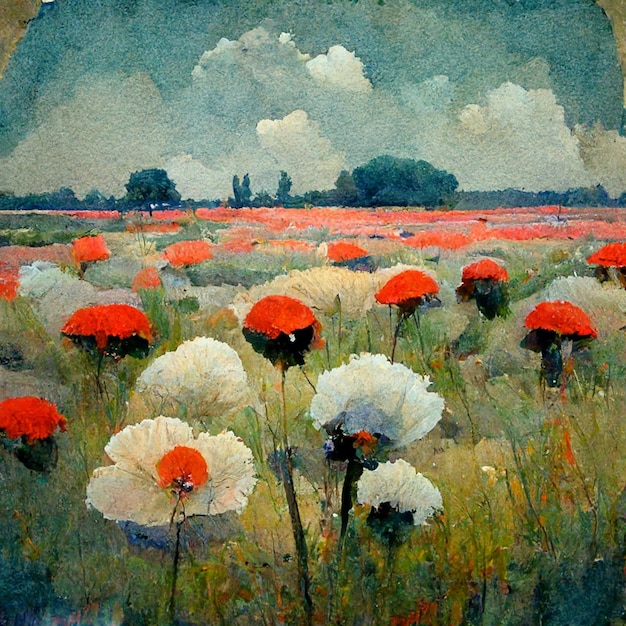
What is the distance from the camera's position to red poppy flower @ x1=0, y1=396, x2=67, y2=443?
1.49m

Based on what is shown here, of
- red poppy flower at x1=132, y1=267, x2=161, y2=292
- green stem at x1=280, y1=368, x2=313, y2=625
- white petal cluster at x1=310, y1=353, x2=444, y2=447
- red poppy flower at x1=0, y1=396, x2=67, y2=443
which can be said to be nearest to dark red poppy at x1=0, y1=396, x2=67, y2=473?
red poppy flower at x1=0, y1=396, x2=67, y2=443

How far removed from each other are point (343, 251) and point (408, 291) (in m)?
0.32

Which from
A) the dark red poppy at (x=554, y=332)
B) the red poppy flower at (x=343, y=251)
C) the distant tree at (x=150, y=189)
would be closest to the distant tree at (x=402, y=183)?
the red poppy flower at (x=343, y=251)

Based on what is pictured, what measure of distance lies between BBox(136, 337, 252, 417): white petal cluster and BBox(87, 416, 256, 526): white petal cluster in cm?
13

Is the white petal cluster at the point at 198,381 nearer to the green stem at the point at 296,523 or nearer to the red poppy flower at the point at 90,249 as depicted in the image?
the green stem at the point at 296,523

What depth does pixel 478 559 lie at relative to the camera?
4.89 feet

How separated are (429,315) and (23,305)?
1.31 metres

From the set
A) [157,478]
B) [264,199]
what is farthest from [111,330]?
[264,199]

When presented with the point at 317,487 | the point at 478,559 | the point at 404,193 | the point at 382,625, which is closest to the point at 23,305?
the point at 317,487

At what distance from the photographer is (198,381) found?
5.17ft

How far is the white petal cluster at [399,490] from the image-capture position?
4.60 ft

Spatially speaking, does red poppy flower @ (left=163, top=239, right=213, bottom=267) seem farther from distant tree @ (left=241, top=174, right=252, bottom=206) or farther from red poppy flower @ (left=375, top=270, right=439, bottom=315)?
red poppy flower @ (left=375, top=270, right=439, bottom=315)

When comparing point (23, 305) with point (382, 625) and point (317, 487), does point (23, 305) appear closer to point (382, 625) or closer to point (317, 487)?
point (317, 487)

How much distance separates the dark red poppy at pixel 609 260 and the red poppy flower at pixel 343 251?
77cm
